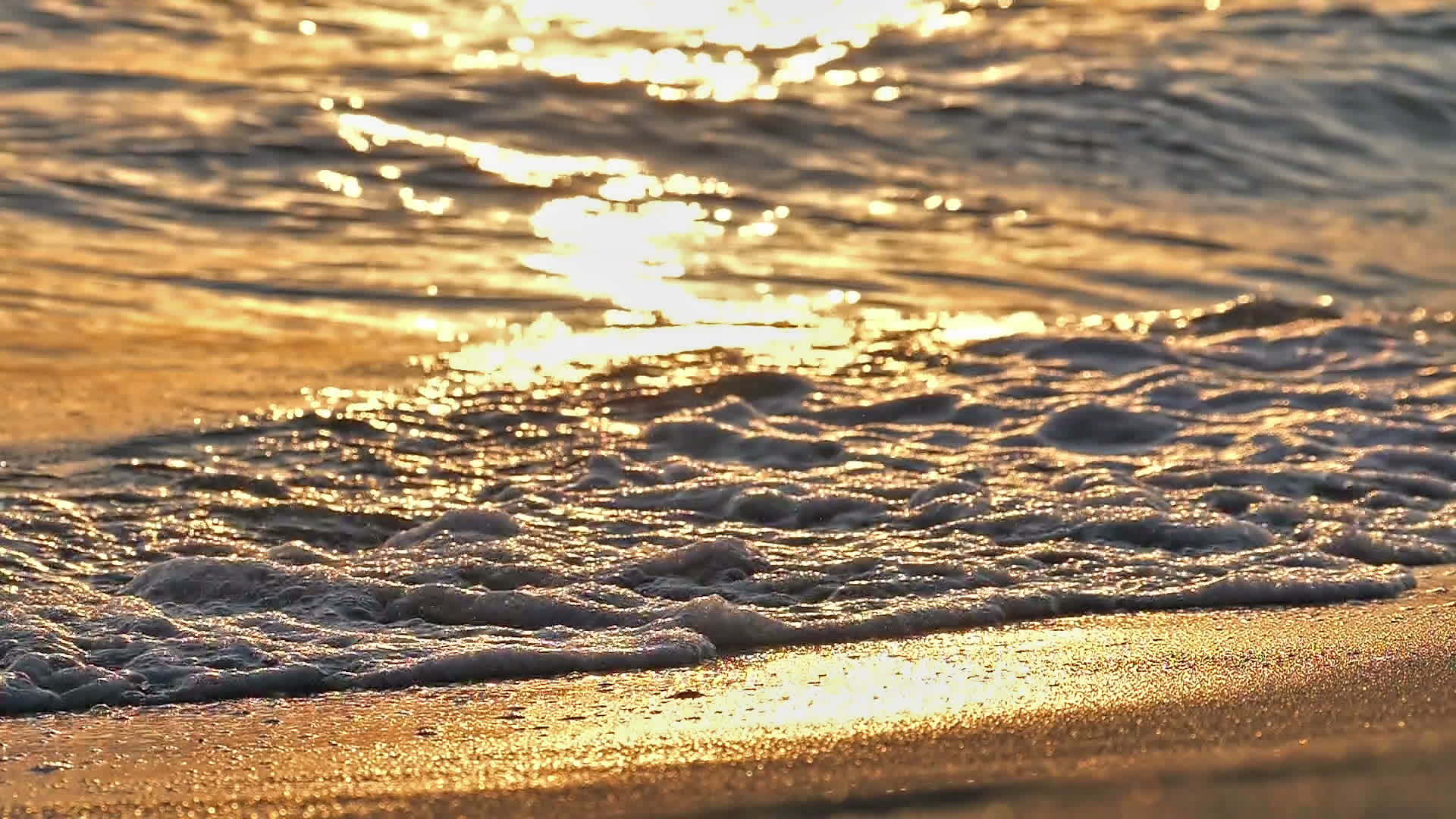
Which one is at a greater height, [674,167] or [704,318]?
[674,167]

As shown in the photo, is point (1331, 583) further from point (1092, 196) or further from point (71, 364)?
point (1092, 196)

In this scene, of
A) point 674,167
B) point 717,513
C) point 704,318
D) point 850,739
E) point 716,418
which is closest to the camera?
point 850,739

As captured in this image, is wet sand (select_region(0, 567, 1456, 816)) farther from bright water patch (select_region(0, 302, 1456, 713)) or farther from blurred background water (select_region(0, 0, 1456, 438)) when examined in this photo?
blurred background water (select_region(0, 0, 1456, 438))

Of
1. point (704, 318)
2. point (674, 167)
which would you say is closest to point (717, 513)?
point (704, 318)

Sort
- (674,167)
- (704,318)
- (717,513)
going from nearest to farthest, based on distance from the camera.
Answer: (717,513)
(704,318)
(674,167)

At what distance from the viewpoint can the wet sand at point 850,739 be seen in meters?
2.72

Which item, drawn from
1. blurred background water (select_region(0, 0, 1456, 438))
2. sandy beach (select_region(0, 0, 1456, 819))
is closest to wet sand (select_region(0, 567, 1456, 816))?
sandy beach (select_region(0, 0, 1456, 819))

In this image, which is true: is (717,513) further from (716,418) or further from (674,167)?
(674,167)

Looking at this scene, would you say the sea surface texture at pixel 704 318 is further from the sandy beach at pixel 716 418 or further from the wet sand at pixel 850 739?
the wet sand at pixel 850 739

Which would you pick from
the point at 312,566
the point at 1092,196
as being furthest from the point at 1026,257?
the point at 312,566

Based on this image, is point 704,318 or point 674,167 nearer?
point 704,318

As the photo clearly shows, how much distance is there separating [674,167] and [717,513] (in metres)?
4.71

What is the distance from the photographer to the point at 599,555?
14.0ft

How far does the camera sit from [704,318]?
669 cm
